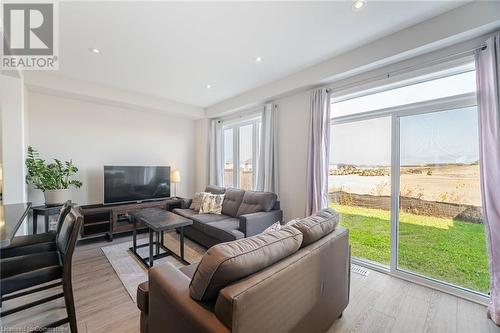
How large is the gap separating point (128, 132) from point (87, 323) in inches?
142

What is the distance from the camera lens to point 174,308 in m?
1.10

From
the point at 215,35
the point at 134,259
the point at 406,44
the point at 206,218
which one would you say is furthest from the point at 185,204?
the point at 406,44

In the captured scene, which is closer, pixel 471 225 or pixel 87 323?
pixel 87 323

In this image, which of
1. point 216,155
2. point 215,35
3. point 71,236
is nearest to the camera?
point 71,236

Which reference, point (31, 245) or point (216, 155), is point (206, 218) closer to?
point (216, 155)

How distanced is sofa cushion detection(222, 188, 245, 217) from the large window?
1.72 meters

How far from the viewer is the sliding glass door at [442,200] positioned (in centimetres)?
218

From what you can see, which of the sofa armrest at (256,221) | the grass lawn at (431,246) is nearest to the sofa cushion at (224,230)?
the sofa armrest at (256,221)

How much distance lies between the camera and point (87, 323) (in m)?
1.74

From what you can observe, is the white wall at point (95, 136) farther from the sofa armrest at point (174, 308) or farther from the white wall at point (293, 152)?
the sofa armrest at point (174, 308)

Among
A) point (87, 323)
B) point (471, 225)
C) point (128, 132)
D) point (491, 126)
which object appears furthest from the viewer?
point (128, 132)

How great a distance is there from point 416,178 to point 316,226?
178 cm

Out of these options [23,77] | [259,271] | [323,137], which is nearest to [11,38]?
[23,77]

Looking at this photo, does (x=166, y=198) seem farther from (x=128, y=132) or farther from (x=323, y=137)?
(x=323, y=137)
